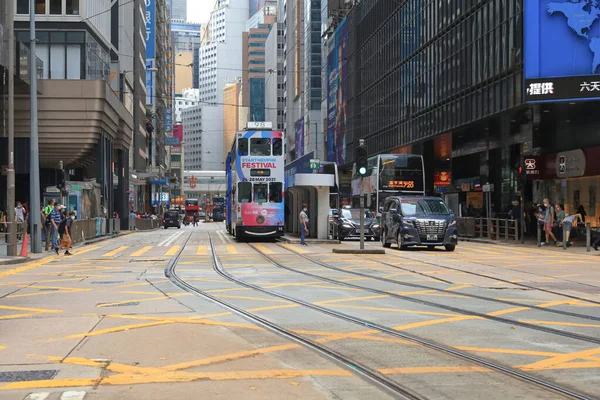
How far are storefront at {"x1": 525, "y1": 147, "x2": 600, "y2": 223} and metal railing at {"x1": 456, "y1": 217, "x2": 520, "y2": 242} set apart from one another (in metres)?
2.98

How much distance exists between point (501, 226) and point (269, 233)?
10.8 metres

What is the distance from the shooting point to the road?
6.29 m

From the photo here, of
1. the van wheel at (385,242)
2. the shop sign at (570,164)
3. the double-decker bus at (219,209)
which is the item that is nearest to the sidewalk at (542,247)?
the shop sign at (570,164)

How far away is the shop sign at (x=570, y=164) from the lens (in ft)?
113

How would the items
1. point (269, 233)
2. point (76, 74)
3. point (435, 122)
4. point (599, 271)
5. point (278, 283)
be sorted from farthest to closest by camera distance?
point (435, 122) → point (76, 74) → point (269, 233) → point (599, 271) → point (278, 283)

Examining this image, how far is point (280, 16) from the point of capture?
5920 inches

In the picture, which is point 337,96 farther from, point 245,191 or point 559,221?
point 559,221

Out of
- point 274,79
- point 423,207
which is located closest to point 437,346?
point 423,207

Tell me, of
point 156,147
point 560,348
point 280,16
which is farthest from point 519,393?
point 280,16

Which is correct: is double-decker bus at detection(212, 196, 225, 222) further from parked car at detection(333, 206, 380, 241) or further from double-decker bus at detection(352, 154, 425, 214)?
parked car at detection(333, 206, 380, 241)

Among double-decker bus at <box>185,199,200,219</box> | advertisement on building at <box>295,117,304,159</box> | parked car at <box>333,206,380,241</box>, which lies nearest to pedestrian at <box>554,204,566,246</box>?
parked car at <box>333,206,380,241</box>

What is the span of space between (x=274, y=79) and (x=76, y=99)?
117 m

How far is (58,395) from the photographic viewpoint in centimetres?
594

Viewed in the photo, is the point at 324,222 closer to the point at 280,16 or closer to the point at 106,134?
the point at 106,134
